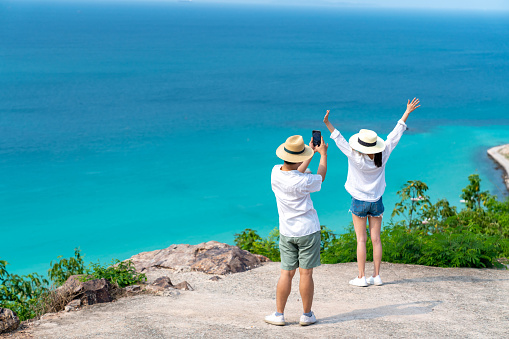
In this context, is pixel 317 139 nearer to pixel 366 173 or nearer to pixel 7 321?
pixel 366 173

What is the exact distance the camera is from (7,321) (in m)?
4.89

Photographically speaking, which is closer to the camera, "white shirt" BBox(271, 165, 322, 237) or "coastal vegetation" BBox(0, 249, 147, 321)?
"white shirt" BBox(271, 165, 322, 237)

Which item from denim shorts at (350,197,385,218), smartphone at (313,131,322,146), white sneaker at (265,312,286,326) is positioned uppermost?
smartphone at (313,131,322,146)

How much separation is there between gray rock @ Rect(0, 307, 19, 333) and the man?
101 inches

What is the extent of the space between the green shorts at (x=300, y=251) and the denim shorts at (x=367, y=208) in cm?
127

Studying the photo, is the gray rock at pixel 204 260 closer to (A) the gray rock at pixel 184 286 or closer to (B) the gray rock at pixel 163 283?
(A) the gray rock at pixel 184 286

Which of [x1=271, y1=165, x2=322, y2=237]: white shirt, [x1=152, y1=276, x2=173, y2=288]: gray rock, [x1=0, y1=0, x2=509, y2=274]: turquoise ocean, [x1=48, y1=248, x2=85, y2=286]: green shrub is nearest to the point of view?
[x1=271, y1=165, x2=322, y2=237]: white shirt

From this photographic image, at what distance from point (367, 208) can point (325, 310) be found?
124 centimetres

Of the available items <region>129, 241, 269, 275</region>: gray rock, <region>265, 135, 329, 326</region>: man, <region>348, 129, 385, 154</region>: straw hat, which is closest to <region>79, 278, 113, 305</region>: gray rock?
<region>129, 241, 269, 275</region>: gray rock

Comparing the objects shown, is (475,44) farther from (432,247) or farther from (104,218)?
(432,247)

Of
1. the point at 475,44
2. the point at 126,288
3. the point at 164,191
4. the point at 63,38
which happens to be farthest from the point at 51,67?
the point at 475,44

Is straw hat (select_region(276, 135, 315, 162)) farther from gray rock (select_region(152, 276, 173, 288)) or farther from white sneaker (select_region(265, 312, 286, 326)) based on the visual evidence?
gray rock (select_region(152, 276, 173, 288))

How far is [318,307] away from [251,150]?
28188 mm

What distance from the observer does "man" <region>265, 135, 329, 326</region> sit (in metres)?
4.60
